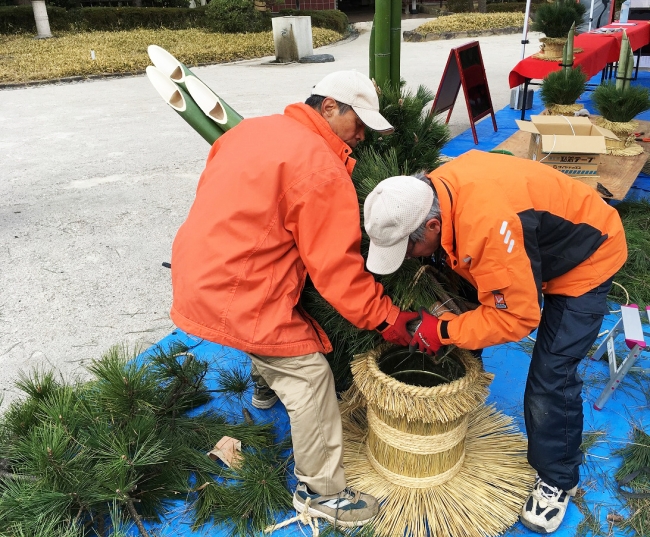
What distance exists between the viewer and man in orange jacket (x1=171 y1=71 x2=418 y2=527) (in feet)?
5.23

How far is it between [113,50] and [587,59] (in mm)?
10563

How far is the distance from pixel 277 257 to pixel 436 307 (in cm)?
52

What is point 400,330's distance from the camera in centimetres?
168

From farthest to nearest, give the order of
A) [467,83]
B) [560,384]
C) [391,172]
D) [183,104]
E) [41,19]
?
1. [41,19]
2. [467,83]
3. [183,104]
4. [391,172]
5. [560,384]

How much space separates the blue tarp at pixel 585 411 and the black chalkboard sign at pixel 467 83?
11.4 ft

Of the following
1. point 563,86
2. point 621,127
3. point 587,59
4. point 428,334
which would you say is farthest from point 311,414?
point 587,59

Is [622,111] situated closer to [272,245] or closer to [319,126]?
[319,126]

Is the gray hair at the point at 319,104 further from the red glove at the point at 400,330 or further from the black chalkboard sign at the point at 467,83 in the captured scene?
the black chalkboard sign at the point at 467,83

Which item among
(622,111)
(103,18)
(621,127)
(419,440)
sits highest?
(103,18)

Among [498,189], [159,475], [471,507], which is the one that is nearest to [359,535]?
[471,507]

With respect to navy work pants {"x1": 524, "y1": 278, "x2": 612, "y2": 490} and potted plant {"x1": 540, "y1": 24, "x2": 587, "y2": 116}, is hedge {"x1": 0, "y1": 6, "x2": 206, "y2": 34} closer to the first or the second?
potted plant {"x1": 540, "y1": 24, "x2": 587, "y2": 116}

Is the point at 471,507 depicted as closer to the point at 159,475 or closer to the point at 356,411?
the point at 356,411

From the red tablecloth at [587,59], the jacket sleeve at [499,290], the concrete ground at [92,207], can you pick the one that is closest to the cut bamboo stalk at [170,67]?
the concrete ground at [92,207]

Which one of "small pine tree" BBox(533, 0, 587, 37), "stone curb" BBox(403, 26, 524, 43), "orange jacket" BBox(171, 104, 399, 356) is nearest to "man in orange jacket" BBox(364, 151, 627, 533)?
"orange jacket" BBox(171, 104, 399, 356)
